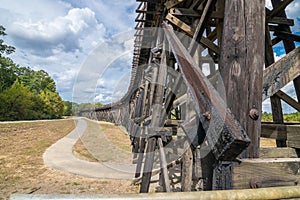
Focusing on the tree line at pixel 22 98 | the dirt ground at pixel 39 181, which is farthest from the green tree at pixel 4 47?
the dirt ground at pixel 39 181

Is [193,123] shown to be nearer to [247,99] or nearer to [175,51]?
[247,99]

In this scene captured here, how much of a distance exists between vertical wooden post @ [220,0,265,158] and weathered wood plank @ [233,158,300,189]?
11cm

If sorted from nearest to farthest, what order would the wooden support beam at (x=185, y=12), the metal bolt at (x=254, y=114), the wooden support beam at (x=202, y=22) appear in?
the metal bolt at (x=254, y=114), the wooden support beam at (x=202, y=22), the wooden support beam at (x=185, y=12)

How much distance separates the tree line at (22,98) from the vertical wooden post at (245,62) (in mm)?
30395

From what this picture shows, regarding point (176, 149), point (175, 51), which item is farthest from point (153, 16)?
point (175, 51)

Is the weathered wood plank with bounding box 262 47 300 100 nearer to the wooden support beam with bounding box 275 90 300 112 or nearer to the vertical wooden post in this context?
the vertical wooden post

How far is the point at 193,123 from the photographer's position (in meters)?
1.49

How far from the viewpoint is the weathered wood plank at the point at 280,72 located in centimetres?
120

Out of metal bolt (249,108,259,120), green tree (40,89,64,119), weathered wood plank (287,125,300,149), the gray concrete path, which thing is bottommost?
the gray concrete path

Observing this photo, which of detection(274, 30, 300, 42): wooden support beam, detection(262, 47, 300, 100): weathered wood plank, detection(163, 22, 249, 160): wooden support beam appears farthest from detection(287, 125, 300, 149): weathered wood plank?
detection(274, 30, 300, 42): wooden support beam

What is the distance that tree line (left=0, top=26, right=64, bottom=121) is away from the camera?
25.9 meters

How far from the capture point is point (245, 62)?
1.16 metres

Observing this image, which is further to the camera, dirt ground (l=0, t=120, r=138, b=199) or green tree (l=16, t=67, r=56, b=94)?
green tree (l=16, t=67, r=56, b=94)

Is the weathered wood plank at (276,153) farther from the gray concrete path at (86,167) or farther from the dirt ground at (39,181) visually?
the gray concrete path at (86,167)
